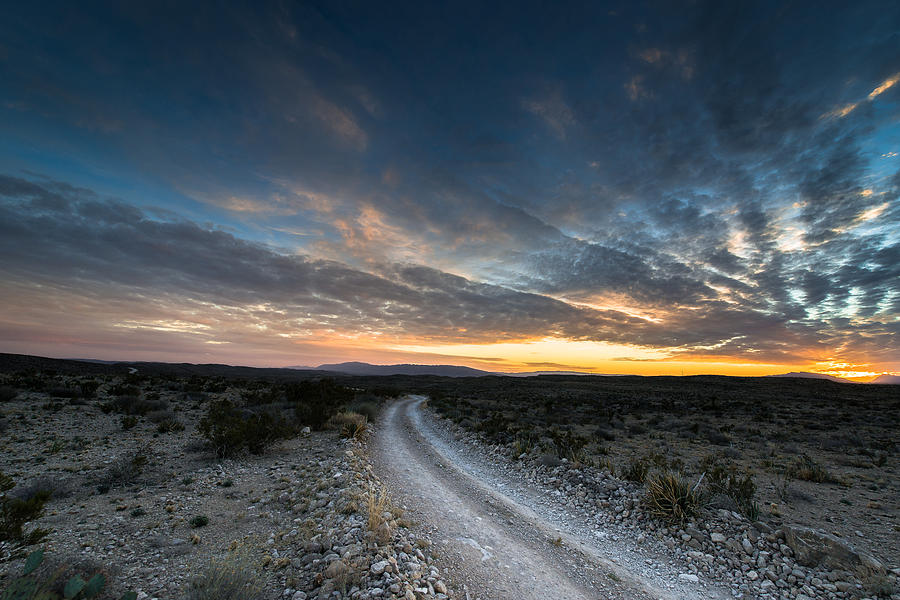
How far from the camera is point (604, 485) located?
11.0 metres

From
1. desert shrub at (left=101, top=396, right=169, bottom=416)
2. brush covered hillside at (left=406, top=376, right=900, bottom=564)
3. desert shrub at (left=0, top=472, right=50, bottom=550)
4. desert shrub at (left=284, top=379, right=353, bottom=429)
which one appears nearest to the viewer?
desert shrub at (left=0, top=472, right=50, bottom=550)

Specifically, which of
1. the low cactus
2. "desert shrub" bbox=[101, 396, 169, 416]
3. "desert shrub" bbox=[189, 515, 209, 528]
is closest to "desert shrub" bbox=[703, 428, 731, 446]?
"desert shrub" bbox=[189, 515, 209, 528]

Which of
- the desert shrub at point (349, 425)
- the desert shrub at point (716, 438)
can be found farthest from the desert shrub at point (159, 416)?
the desert shrub at point (716, 438)

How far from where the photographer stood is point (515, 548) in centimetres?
770

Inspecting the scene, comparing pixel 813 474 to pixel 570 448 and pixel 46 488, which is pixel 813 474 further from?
pixel 46 488

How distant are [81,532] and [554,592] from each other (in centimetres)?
928

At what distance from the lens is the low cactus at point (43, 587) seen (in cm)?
411

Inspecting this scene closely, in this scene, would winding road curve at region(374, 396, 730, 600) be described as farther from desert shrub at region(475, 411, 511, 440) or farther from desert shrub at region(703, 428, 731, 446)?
desert shrub at region(703, 428, 731, 446)

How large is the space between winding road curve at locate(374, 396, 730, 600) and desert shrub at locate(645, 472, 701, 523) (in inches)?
58.6

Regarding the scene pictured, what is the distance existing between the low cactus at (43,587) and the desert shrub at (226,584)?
29.6 inches

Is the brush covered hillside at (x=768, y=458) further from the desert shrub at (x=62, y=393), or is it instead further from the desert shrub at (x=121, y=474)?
the desert shrub at (x=62, y=393)

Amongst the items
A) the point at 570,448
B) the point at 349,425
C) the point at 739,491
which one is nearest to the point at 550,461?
the point at 570,448

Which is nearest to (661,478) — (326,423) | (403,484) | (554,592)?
(554,592)

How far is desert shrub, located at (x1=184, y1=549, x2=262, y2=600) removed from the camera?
5.03 m
